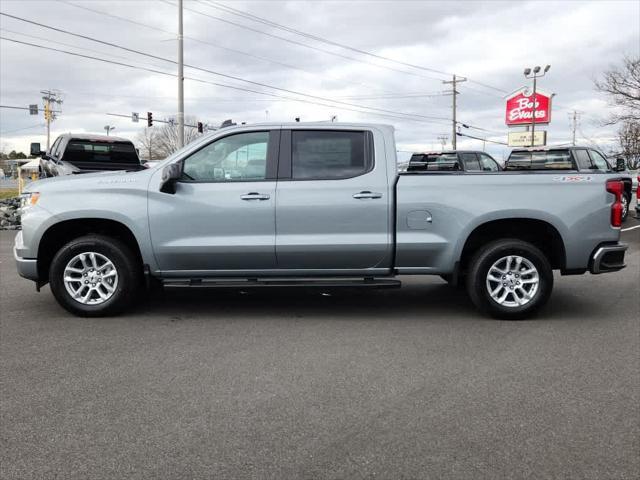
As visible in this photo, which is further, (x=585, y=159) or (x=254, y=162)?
(x=585, y=159)

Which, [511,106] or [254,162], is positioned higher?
[511,106]

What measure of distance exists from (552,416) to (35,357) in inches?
152

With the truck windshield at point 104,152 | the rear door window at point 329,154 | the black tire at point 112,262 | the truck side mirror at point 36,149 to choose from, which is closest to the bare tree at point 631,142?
the truck windshield at point 104,152

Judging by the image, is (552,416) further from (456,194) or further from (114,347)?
(114,347)

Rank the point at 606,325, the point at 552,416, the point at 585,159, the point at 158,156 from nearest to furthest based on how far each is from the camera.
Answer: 1. the point at 552,416
2. the point at 606,325
3. the point at 585,159
4. the point at 158,156

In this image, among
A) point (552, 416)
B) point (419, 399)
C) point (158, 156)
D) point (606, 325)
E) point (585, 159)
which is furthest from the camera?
point (158, 156)

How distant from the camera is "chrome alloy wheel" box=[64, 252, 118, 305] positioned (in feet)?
19.6

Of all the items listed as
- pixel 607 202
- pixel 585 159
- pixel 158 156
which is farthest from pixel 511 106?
pixel 607 202

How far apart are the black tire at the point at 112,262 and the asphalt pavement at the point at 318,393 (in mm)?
142

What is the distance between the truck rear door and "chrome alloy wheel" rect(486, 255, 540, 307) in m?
1.09

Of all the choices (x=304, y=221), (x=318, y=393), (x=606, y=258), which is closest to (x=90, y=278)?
(x=304, y=221)

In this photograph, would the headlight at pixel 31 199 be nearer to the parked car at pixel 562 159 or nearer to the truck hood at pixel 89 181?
the truck hood at pixel 89 181

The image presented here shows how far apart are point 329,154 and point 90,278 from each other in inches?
107

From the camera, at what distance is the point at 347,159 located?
605 centimetres
